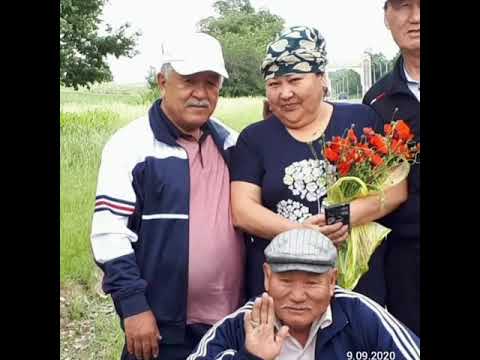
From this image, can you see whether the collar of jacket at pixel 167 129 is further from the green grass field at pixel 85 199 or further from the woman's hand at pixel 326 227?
the woman's hand at pixel 326 227

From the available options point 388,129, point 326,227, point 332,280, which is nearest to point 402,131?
point 388,129


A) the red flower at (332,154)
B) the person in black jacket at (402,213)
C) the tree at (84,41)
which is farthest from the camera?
the tree at (84,41)

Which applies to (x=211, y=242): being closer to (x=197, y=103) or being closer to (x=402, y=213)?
(x=197, y=103)

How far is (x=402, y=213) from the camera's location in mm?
2436

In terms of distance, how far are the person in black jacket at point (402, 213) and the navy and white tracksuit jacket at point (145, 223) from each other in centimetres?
63

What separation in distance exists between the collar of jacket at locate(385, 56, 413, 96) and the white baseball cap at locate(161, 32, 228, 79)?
0.57m

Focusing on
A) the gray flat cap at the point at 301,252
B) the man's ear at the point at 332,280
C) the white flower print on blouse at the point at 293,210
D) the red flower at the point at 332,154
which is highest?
the red flower at the point at 332,154

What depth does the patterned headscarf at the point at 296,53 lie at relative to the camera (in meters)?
2.35

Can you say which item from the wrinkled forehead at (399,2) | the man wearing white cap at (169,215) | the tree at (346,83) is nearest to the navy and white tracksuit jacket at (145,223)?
the man wearing white cap at (169,215)

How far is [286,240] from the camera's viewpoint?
219 centimetres

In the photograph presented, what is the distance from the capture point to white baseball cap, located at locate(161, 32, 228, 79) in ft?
7.64

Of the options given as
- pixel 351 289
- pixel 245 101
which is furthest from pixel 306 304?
pixel 245 101
